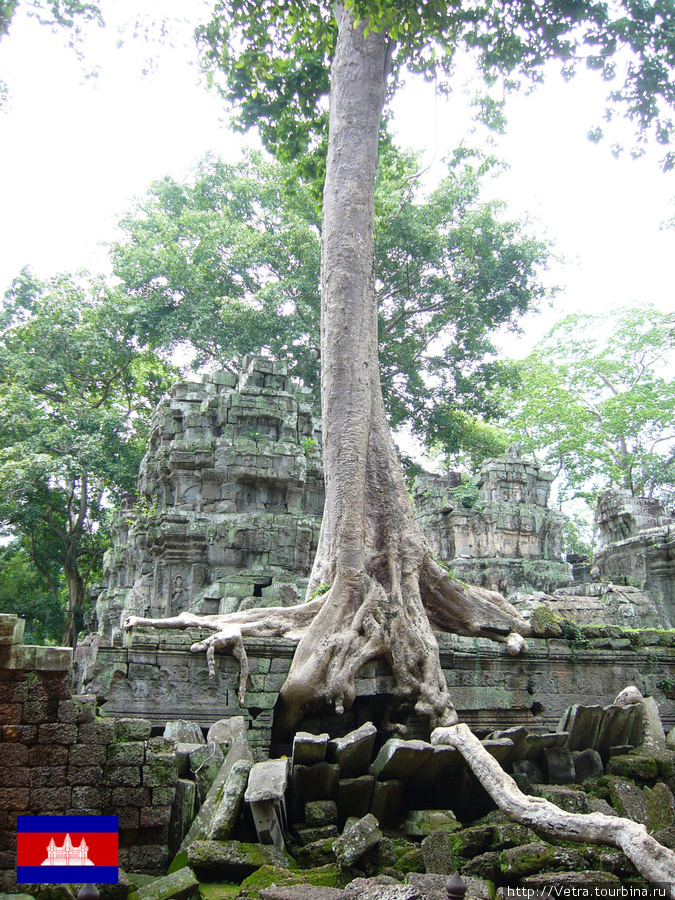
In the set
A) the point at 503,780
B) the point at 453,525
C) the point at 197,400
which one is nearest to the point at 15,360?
the point at 197,400

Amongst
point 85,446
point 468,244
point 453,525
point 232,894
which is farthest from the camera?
point 468,244

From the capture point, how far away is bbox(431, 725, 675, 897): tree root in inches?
142

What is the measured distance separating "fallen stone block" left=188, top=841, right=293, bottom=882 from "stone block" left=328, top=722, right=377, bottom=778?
84 centimetres

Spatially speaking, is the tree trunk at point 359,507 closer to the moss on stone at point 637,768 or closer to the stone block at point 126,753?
the moss on stone at point 637,768

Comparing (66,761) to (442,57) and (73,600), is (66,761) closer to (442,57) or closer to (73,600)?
(442,57)

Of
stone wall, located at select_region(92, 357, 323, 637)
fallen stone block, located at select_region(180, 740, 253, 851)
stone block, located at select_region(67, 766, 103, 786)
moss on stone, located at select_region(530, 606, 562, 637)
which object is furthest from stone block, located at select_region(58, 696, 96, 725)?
stone wall, located at select_region(92, 357, 323, 637)

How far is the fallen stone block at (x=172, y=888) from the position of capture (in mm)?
3434

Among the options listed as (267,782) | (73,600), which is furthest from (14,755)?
(73,600)

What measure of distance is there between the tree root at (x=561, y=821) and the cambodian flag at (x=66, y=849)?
2285 mm

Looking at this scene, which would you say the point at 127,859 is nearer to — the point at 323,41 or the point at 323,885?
the point at 323,885

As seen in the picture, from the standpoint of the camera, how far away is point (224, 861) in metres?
3.70

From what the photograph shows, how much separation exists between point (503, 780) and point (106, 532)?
686 inches

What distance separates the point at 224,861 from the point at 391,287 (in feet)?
56.6

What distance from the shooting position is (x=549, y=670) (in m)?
6.88
